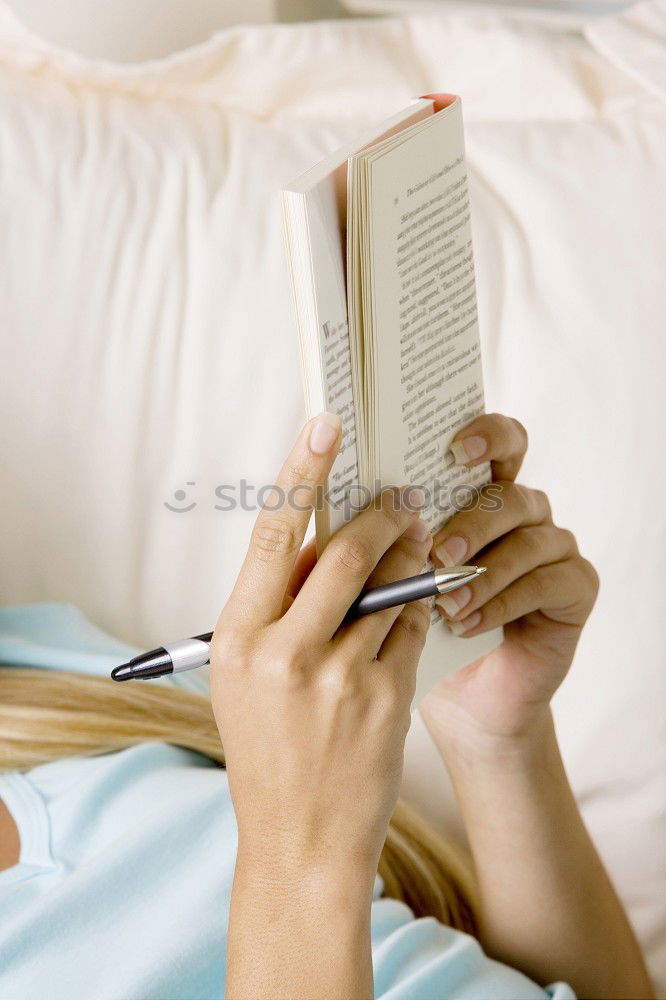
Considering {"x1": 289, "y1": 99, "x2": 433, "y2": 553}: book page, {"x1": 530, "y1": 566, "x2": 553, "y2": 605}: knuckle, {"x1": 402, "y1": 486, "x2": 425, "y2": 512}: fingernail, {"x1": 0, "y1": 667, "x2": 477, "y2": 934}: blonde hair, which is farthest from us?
{"x1": 0, "y1": 667, "x2": 477, "y2": 934}: blonde hair

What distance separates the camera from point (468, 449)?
58 centimetres

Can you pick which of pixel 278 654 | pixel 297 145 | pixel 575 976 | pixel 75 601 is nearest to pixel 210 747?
pixel 75 601

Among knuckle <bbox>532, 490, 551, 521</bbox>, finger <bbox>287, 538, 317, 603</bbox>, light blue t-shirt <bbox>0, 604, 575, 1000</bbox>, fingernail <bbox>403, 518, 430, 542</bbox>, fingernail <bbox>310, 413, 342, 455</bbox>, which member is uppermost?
fingernail <bbox>310, 413, 342, 455</bbox>

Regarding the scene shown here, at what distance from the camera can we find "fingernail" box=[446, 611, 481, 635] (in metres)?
0.62

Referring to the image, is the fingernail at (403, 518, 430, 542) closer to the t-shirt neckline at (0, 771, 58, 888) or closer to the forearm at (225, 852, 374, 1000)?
the forearm at (225, 852, 374, 1000)

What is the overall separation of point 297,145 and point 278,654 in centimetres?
66

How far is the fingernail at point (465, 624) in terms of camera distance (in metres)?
0.62

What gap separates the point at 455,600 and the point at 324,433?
0.62 feet

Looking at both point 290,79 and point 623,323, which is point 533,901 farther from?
point 290,79

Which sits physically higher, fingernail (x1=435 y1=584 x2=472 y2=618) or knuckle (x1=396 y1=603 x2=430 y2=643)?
knuckle (x1=396 y1=603 x2=430 y2=643)

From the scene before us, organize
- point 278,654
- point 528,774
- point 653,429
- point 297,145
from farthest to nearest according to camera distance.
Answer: point 297,145 → point 653,429 → point 528,774 → point 278,654

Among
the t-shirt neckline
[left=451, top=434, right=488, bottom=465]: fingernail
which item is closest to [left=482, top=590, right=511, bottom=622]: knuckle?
[left=451, top=434, right=488, bottom=465]: fingernail

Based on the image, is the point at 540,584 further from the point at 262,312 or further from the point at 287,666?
the point at 262,312

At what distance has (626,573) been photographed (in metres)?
0.86
